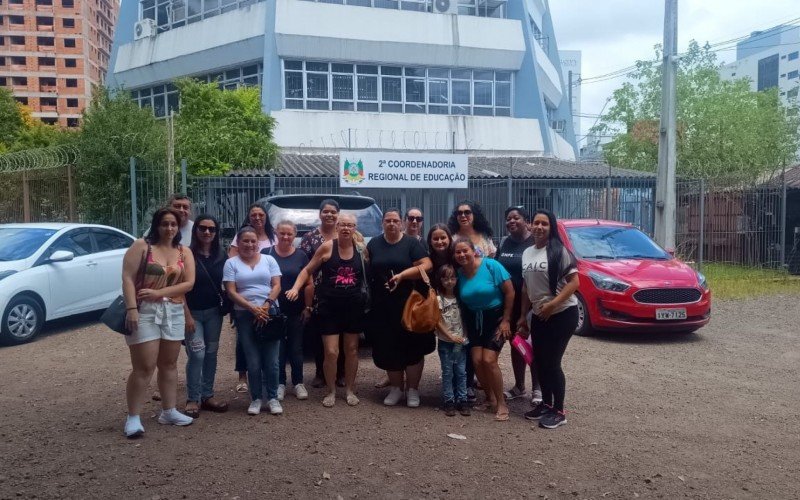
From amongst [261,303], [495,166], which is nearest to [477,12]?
[495,166]

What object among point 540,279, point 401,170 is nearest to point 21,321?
point 540,279

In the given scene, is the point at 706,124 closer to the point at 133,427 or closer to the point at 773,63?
the point at 133,427

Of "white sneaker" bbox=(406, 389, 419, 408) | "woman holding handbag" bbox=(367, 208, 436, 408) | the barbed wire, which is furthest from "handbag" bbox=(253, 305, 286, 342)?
the barbed wire

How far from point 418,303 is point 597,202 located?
12.5 m

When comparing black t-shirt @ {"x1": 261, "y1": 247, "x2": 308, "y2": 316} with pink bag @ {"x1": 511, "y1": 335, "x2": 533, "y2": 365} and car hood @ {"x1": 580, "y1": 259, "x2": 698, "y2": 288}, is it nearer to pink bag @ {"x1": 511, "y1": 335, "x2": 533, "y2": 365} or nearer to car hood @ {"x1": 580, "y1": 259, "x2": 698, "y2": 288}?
pink bag @ {"x1": 511, "y1": 335, "x2": 533, "y2": 365}

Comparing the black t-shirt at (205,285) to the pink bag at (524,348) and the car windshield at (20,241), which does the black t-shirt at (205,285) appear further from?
the car windshield at (20,241)

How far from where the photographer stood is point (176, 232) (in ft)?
17.5

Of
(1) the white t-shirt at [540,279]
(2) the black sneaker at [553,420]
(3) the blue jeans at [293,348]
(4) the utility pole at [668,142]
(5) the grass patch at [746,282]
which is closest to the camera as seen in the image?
(1) the white t-shirt at [540,279]

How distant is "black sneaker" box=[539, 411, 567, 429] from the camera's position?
5594 mm

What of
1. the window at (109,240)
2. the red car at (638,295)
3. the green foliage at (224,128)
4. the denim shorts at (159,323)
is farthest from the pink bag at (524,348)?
the green foliage at (224,128)

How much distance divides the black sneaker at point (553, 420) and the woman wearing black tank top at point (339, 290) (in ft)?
5.25

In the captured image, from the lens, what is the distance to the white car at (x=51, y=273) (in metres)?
8.98

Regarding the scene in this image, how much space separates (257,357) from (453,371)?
1.62 meters

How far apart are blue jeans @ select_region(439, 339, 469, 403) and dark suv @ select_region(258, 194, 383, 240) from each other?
2.47 m
